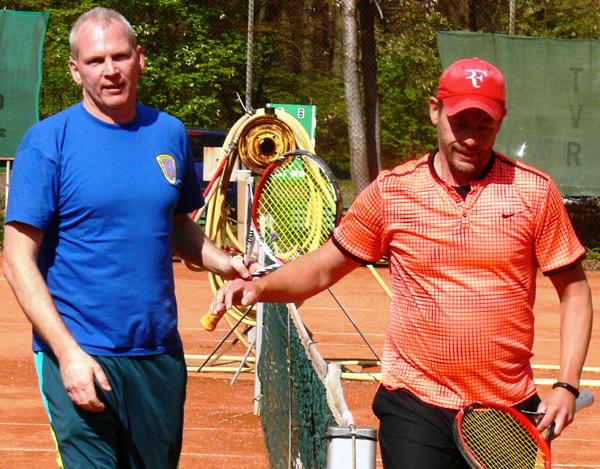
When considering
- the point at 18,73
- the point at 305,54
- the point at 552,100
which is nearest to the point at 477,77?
the point at 552,100

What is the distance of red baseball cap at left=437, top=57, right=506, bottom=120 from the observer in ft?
9.39

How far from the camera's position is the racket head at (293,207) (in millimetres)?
5012

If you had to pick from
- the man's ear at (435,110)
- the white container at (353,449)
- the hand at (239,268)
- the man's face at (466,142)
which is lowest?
the white container at (353,449)

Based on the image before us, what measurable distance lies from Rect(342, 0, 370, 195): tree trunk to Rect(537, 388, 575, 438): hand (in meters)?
12.6

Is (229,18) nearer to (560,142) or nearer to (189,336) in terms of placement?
(560,142)

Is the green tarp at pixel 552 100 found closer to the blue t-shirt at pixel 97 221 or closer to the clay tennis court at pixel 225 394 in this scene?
the clay tennis court at pixel 225 394

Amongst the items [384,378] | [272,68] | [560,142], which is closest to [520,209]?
[384,378]

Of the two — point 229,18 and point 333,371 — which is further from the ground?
point 229,18

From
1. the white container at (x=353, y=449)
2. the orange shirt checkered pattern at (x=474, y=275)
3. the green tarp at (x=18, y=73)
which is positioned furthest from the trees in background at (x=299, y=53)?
the white container at (x=353, y=449)

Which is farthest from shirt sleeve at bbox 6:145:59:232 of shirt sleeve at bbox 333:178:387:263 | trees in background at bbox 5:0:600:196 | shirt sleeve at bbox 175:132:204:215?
trees in background at bbox 5:0:600:196

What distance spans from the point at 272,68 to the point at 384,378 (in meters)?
17.3

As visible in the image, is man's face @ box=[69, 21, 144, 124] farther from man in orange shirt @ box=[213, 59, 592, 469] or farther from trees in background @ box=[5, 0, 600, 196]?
trees in background @ box=[5, 0, 600, 196]

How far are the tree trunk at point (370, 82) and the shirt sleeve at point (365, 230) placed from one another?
1257 cm

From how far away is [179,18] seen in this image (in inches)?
808
